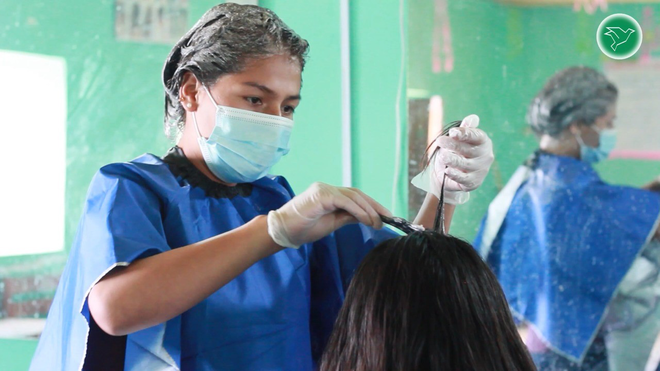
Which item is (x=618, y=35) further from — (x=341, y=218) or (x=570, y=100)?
(x=341, y=218)

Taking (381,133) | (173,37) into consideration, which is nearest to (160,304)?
(381,133)

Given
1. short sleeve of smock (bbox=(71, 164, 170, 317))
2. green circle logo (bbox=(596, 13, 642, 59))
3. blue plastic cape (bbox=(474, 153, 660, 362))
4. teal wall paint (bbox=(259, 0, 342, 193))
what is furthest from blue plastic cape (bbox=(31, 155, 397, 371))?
teal wall paint (bbox=(259, 0, 342, 193))

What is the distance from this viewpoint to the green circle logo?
1680 mm

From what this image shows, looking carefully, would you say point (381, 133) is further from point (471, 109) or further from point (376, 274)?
point (376, 274)

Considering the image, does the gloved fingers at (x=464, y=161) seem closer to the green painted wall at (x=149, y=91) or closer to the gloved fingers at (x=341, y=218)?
the gloved fingers at (x=341, y=218)

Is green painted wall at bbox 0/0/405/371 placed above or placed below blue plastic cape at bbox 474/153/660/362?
above

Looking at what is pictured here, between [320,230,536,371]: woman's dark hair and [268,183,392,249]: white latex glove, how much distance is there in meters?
0.08

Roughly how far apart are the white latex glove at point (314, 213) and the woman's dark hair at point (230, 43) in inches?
12.9

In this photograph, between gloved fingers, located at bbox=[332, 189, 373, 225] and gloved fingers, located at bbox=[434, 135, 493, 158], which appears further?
gloved fingers, located at bbox=[434, 135, 493, 158]

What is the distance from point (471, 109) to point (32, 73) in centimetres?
142

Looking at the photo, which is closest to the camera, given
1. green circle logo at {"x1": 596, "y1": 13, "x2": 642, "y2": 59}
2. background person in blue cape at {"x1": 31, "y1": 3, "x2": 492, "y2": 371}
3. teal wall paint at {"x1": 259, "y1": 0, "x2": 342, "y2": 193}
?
background person in blue cape at {"x1": 31, "y1": 3, "x2": 492, "y2": 371}

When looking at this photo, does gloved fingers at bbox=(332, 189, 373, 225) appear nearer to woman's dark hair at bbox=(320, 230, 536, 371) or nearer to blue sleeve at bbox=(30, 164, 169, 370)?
woman's dark hair at bbox=(320, 230, 536, 371)

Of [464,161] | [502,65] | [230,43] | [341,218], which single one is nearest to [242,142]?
[230,43]

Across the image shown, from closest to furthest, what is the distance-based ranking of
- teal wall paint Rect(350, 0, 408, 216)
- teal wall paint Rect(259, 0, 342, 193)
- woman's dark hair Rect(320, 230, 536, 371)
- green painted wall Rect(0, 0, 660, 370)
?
1. woman's dark hair Rect(320, 230, 536, 371)
2. green painted wall Rect(0, 0, 660, 370)
3. teal wall paint Rect(350, 0, 408, 216)
4. teal wall paint Rect(259, 0, 342, 193)
